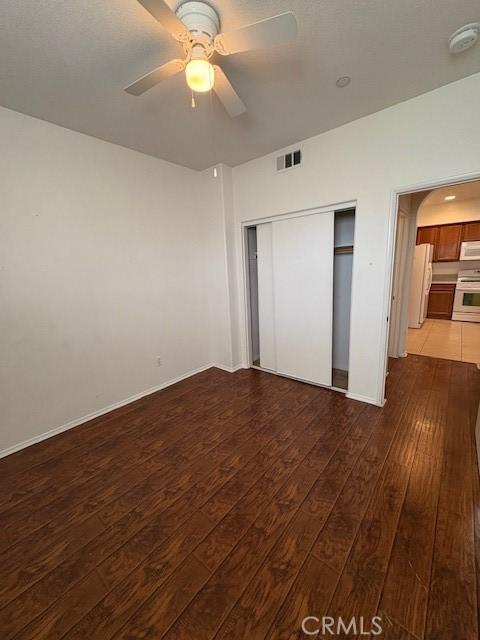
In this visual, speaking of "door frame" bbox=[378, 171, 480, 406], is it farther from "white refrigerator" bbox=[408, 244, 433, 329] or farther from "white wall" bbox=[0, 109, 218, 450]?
"white refrigerator" bbox=[408, 244, 433, 329]

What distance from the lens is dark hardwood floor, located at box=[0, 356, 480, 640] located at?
1114 millimetres

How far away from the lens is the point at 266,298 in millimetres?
3602

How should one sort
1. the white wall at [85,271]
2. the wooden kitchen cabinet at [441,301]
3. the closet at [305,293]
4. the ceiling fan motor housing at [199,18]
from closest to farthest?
the ceiling fan motor housing at [199,18] < the white wall at [85,271] < the closet at [305,293] < the wooden kitchen cabinet at [441,301]

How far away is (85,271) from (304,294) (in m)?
2.47

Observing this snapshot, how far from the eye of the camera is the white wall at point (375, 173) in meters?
2.02

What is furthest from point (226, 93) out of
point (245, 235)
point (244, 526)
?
point (244, 526)

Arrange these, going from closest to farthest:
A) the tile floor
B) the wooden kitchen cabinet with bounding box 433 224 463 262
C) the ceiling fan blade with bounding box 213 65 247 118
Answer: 1. the ceiling fan blade with bounding box 213 65 247 118
2. the tile floor
3. the wooden kitchen cabinet with bounding box 433 224 463 262

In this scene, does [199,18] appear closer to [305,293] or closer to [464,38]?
[464,38]

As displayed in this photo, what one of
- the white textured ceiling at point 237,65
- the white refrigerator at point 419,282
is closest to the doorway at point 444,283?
the white refrigerator at point 419,282

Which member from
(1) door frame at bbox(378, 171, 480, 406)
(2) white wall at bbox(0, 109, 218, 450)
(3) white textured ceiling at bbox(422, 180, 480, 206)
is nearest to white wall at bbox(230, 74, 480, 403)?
(1) door frame at bbox(378, 171, 480, 406)

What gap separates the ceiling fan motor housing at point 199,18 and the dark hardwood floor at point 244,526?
2766mm

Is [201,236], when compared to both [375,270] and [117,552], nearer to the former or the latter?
[375,270]

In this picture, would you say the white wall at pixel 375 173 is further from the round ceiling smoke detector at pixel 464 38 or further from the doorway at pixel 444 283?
the doorway at pixel 444 283
